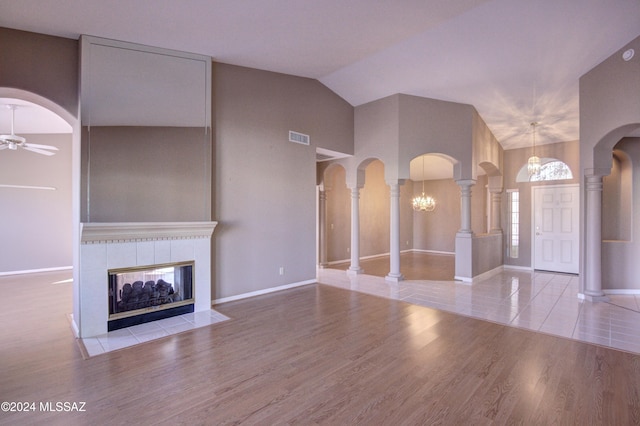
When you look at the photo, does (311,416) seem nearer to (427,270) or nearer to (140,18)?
(140,18)

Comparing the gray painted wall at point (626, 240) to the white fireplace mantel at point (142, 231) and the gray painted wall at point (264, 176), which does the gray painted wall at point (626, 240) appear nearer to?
the gray painted wall at point (264, 176)

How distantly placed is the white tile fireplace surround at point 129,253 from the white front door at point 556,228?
7.58m

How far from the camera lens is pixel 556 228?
7.46 metres

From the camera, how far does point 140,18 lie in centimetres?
340

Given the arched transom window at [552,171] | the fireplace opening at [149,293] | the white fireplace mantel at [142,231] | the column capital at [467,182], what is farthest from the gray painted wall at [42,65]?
the arched transom window at [552,171]

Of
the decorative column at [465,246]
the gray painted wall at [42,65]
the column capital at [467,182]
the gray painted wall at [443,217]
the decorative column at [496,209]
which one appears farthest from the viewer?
the gray painted wall at [443,217]

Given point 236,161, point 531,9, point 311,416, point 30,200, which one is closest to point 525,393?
point 311,416

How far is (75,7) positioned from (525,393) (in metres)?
5.27

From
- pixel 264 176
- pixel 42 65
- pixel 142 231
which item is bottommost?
pixel 142 231

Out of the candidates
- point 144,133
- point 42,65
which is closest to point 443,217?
point 144,133

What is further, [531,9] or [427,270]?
[427,270]

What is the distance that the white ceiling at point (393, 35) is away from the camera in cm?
335

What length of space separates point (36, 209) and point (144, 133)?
18.0ft

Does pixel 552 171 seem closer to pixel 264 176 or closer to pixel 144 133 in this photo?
pixel 264 176
